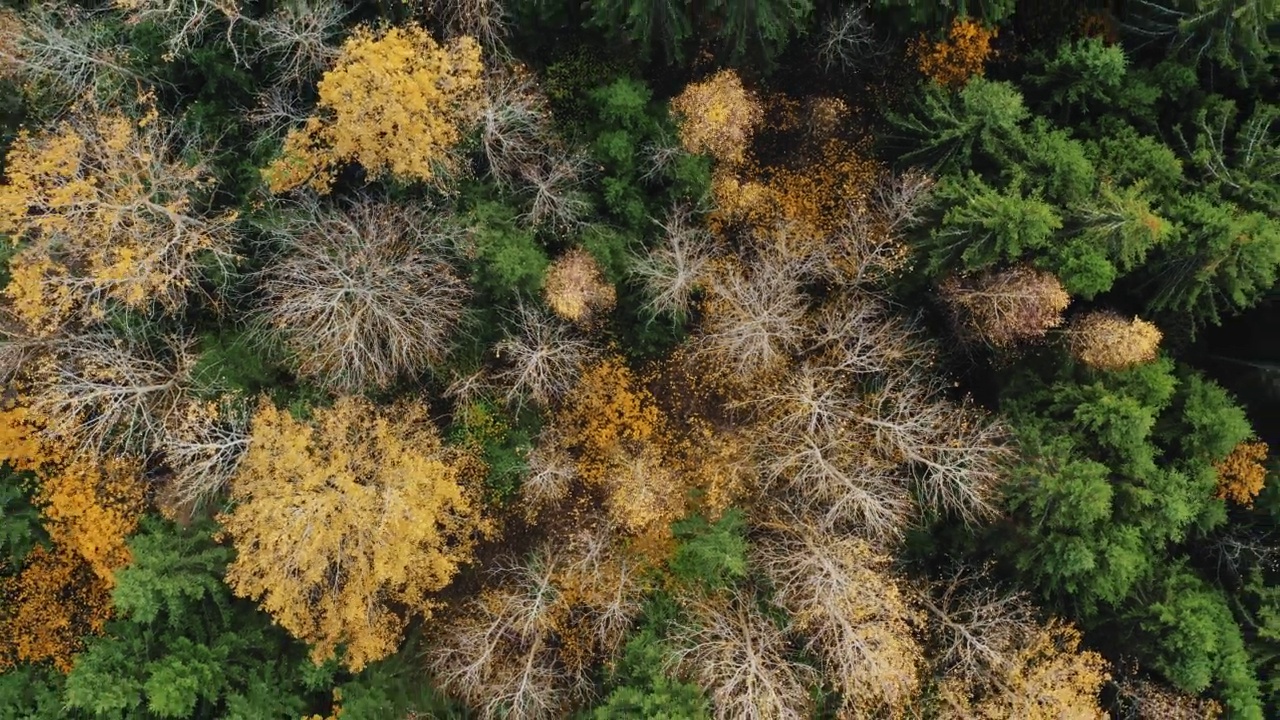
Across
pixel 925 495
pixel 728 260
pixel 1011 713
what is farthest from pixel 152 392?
pixel 1011 713

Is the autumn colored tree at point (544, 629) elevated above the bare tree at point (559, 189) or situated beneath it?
situated beneath

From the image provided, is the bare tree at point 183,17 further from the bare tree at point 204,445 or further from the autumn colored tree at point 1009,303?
the autumn colored tree at point 1009,303

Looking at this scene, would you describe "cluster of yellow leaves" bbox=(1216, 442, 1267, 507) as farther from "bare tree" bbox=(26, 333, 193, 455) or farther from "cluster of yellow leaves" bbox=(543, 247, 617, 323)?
"bare tree" bbox=(26, 333, 193, 455)

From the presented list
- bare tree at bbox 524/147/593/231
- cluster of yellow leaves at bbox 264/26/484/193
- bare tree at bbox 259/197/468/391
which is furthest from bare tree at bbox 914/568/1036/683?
cluster of yellow leaves at bbox 264/26/484/193

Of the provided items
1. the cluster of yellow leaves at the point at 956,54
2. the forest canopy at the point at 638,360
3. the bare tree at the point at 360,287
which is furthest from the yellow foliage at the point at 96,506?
the cluster of yellow leaves at the point at 956,54

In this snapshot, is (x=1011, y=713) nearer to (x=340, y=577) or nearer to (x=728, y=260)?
(x=728, y=260)
